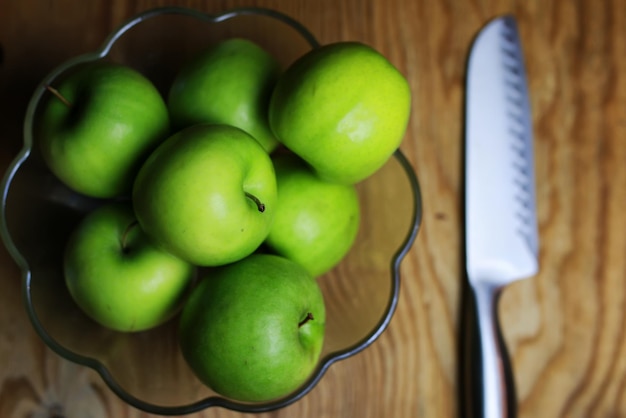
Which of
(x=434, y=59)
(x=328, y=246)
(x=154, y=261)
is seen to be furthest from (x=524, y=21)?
(x=154, y=261)

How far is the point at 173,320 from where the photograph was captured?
0.57 m

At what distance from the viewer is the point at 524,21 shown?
2.39 ft

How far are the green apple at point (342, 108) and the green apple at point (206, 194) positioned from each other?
41 millimetres

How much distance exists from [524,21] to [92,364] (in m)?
0.61

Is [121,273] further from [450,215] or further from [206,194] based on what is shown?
[450,215]

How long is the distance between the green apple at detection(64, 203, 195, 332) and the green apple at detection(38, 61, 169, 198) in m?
0.04

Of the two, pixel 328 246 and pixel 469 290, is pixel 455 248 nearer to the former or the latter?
pixel 469 290

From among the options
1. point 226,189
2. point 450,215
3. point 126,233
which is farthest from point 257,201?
point 450,215

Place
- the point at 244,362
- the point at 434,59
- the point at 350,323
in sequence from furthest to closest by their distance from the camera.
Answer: the point at 434,59
the point at 350,323
the point at 244,362

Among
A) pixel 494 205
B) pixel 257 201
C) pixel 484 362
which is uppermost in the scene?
pixel 257 201

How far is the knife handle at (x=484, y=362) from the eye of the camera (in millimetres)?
597

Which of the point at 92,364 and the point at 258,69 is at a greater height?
the point at 258,69

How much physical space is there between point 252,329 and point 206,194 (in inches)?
4.3

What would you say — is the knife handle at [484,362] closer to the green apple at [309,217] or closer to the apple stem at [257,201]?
the green apple at [309,217]
